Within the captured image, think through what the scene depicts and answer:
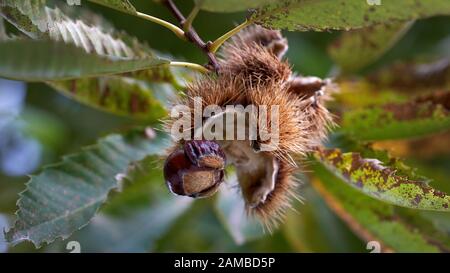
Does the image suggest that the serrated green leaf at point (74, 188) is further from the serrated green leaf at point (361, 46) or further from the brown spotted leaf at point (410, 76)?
the brown spotted leaf at point (410, 76)

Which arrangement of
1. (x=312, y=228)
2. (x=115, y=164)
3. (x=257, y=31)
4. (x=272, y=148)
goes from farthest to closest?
1. (x=312, y=228)
2. (x=115, y=164)
3. (x=257, y=31)
4. (x=272, y=148)

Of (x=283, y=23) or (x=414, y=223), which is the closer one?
(x=283, y=23)

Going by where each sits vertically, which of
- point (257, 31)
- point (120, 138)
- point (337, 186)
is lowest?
point (337, 186)

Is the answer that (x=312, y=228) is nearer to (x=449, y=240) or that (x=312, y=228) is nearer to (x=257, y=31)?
(x=449, y=240)

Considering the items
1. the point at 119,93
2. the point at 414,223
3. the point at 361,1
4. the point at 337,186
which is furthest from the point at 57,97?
the point at 361,1

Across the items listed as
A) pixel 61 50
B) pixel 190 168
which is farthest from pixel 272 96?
pixel 61 50

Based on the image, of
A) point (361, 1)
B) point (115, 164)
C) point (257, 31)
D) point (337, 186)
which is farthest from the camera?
point (337, 186)

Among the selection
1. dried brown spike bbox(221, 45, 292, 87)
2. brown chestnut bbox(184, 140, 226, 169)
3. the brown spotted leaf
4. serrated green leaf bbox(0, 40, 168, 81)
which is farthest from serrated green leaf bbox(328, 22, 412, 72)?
serrated green leaf bbox(0, 40, 168, 81)

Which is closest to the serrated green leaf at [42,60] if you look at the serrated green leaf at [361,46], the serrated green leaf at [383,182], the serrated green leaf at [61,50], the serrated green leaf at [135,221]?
the serrated green leaf at [61,50]
